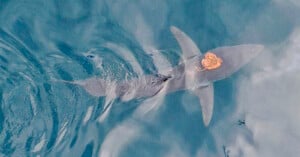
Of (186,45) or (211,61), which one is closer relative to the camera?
(186,45)

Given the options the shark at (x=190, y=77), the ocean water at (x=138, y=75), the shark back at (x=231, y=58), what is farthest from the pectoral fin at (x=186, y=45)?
the shark back at (x=231, y=58)

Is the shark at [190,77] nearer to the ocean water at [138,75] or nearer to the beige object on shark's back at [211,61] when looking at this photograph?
the beige object on shark's back at [211,61]

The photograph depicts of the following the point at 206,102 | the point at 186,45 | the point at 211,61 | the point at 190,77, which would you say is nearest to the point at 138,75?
the point at 190,77

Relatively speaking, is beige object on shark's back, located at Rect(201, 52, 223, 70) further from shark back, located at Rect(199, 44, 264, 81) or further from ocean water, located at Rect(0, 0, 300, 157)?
ocean water, located at Rect(0, 0, 300, 157)

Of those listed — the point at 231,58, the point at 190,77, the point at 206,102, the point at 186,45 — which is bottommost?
the point at 206,102

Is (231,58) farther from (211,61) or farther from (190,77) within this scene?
(190,77)

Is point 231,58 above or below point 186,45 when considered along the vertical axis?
below

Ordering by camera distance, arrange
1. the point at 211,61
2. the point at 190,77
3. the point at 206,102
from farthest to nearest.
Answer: the point at 211,61
the point at 190,77
the point at 206,102

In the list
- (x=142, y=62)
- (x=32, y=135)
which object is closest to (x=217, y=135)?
(x=142, y=62)
